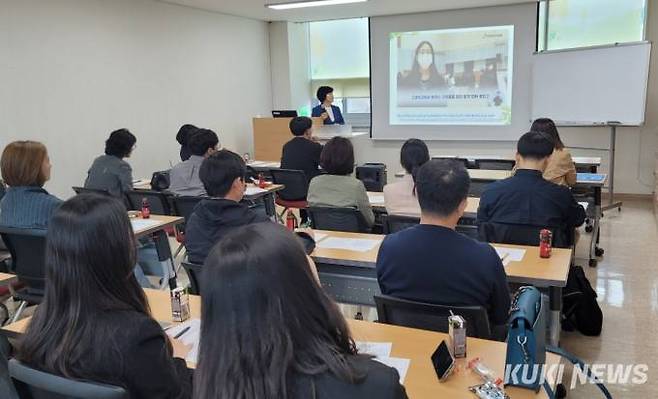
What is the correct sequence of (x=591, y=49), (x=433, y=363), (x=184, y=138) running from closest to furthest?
(x=433, y=363) → (x=184, y=138) → (x=591, y=49)

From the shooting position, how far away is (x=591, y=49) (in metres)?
6.79

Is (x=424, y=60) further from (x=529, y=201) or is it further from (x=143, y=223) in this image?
(x=143, y=223)

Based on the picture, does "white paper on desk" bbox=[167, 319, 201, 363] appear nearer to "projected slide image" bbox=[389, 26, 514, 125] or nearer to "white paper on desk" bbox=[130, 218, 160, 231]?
"white paper on desk" bbox=[130, 218, 160, 231]

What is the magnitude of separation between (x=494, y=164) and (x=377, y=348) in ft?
16.6

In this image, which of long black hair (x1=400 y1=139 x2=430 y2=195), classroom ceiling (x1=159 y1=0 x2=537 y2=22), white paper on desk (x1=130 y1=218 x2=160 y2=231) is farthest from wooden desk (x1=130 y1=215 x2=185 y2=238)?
classroom ceiling (x1=159 y1=0 x2=537 y2=22)

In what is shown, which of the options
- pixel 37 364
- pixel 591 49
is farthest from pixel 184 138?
pixel 591 49

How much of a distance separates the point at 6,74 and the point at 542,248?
16.4ft

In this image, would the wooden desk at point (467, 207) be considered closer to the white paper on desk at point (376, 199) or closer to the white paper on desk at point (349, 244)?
the white paper on desk at point (376, 199)

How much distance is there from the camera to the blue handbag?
152 centimetres

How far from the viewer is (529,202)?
10.2ft

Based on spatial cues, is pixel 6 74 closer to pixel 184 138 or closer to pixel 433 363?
pixel 184 138

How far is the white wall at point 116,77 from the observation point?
5410mm

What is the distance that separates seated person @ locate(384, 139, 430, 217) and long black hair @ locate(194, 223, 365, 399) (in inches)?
99.3

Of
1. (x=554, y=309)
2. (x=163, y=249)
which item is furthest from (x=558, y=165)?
(x=163, y=249)
